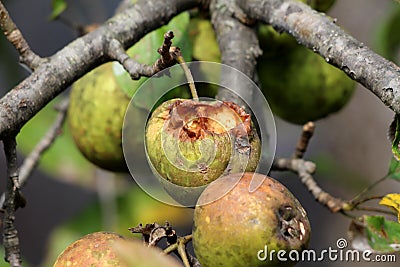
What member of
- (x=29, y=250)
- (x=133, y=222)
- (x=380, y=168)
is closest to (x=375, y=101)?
(x=380, y=168)

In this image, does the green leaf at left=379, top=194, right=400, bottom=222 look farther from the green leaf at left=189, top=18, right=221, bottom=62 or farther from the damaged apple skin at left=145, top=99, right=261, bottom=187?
the green leaf at left=189, top=18, right=221, bottom=62

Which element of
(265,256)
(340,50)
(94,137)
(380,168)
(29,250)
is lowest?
(29,250)

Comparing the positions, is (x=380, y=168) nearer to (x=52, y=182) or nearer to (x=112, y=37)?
(x=112, y=37)

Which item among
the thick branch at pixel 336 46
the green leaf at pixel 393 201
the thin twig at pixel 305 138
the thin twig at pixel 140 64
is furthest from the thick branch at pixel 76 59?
the green leaf at pixel 393 201

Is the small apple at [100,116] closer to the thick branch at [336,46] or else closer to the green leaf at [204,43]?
the green leaf at [204,43]

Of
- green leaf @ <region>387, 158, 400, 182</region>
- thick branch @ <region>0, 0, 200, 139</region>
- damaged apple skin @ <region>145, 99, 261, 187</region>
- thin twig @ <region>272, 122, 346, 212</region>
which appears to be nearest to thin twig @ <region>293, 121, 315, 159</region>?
thin twig @ <region>272, 122, 346, 212</region>

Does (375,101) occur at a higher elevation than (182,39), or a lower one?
lower

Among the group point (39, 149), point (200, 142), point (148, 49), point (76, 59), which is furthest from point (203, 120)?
point (39, 149)
